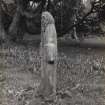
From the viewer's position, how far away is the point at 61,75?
832 centimetres

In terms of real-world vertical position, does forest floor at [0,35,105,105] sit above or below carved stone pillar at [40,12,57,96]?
below

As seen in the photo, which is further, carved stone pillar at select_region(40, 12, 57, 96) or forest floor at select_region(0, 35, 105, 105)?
forest floor at select_region(0, 35, 105, 105)

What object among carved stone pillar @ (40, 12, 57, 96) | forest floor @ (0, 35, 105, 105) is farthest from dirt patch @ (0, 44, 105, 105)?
carved stone pillar @ (40, 12, 57, 96)

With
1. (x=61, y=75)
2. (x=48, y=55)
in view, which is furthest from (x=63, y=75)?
(x=48, y=55)

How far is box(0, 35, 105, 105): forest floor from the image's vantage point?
657cm

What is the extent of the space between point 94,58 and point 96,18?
331 centimetres

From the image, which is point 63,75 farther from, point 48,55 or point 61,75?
point 48,55

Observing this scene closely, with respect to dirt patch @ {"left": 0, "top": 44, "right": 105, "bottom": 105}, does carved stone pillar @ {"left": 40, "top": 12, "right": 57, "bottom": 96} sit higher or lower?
higher

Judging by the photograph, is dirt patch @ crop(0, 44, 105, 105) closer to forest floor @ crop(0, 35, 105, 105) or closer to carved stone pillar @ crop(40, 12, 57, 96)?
forest floor @ crop(0, 35, 105, 105)

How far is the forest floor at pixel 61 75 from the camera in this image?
6.57 m

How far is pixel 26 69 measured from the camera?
9.02 m

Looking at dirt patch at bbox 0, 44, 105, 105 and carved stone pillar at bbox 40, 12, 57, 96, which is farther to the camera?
dirt patch at bbox 0, 44, 105, 105

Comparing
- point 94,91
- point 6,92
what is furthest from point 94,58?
point 6,92

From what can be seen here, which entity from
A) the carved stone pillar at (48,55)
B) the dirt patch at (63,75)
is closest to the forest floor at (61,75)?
the dirt patch at (63,75)
